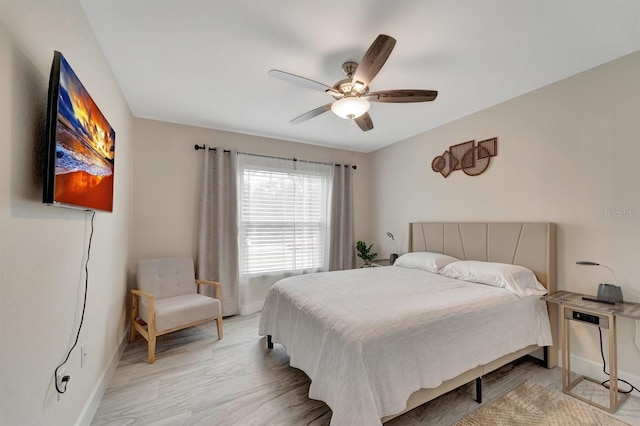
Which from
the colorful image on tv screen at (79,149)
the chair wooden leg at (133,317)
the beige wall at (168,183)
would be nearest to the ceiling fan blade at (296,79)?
the colorful image on tv screen at (79,149)

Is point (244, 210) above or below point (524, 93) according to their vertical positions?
below

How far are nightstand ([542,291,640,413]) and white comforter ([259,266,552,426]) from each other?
0.21 meters

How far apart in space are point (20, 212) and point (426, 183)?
3900 mm

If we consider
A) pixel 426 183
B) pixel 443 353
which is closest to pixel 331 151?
pixel 426 183

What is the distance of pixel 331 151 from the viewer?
459cm

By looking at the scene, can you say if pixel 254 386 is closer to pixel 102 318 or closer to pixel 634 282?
pixel 102 318

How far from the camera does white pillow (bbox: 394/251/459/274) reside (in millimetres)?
3059

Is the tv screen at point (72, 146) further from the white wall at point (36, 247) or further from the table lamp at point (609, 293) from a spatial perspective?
the table lamp at point (609, 293)

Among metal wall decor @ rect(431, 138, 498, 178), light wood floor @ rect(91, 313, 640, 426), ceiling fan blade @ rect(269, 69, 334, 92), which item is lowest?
light wood floor @ rect(91, 313, 640, 426)

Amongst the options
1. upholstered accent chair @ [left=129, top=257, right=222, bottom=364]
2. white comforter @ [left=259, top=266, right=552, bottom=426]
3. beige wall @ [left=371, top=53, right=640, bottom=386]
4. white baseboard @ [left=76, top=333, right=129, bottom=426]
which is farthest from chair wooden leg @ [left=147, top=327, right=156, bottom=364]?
beige wall @ [left=371, top=53, right=640, bottom=386]

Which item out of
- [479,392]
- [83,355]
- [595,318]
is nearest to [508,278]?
[595,318]

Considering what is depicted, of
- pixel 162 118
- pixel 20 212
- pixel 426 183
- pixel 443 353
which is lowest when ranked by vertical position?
pixel 443 353

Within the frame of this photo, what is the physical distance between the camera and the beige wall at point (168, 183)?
3.29 metres

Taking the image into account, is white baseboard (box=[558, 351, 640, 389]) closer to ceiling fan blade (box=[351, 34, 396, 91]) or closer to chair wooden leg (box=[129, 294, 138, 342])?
ceiling fan blade (box=[351, 34, 396, 91])
